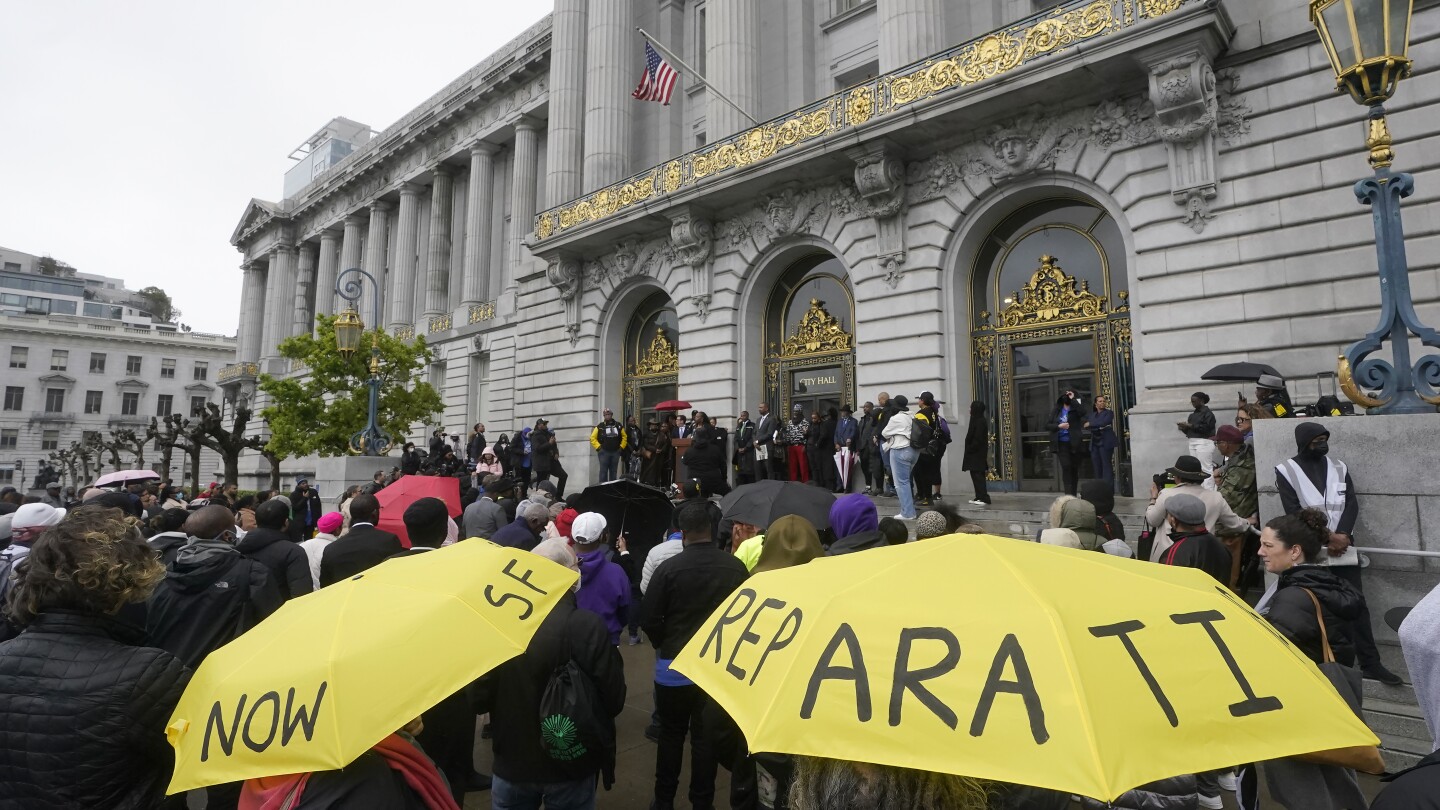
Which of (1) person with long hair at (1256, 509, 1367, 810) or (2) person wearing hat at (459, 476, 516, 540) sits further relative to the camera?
(2) person wearing hat at (459, 476, 516, 540)

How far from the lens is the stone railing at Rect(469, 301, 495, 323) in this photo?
119 ft

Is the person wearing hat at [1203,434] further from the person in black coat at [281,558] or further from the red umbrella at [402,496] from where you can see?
the person in black coat at [281,558]

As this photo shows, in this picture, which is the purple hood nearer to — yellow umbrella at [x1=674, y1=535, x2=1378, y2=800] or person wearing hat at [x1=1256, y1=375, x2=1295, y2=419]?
yellow umbrella at [x1=674, y1=535, x2=1378, y2=800]

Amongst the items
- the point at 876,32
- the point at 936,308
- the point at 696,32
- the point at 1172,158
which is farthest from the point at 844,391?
the point at 696,32

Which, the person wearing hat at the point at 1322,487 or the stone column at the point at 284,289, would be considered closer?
→ the person wearing hat at the point at 1322,487

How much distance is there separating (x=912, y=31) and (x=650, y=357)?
11770 millimetres

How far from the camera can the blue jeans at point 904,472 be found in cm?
1239

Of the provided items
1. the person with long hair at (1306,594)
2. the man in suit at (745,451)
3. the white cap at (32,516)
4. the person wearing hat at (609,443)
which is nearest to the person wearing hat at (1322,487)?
the person with long hair at (1306,594)

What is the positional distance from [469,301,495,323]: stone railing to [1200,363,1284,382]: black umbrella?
3147 cm

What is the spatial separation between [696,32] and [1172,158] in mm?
19304

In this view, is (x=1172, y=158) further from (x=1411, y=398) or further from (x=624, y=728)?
(x=624, y=728)

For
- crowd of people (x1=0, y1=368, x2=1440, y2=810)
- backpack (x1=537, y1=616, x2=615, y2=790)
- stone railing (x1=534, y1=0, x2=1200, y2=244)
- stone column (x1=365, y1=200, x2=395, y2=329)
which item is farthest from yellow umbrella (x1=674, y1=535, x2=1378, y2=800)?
stone column (x1=365, y1=200, x2=395, y2=329)

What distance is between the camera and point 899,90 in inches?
631

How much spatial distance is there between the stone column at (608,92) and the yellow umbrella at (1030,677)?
24.3 metres
